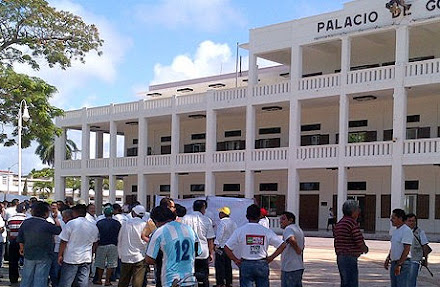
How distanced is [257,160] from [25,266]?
865 inches

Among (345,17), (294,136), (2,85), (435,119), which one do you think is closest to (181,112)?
(294,136)

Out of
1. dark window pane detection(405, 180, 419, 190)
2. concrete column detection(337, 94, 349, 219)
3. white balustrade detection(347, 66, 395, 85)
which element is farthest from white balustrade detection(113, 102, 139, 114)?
dark window pane detection(405, 180, 419, 190)

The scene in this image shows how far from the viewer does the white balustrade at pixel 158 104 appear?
34.6 meters

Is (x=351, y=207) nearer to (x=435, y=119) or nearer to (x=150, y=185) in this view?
(x=435, y=119)

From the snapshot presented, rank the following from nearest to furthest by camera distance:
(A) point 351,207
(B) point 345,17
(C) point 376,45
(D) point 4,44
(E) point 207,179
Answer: (A) point 351,207
(D) point 4,44
(B) point 345,17
(C) point 376,45
(E) point 207,179

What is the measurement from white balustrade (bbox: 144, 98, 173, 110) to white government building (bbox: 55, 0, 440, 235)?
7 cm

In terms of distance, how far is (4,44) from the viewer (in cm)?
1847

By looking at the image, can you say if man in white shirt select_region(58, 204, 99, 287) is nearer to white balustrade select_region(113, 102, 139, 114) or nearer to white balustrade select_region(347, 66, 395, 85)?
white balustrade select_region(347, 66, 395, 85)

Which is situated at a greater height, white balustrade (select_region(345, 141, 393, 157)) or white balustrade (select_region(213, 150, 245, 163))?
white balustrade (select_region(345, 141, 393, 157))

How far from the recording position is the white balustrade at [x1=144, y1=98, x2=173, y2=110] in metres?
34.6

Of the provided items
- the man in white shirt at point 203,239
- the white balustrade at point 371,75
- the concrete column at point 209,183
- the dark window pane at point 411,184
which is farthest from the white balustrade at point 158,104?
the man in white shirt at point 203,239

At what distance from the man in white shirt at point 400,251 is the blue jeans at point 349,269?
0.72 m

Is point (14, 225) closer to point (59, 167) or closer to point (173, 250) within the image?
point (173, 250)

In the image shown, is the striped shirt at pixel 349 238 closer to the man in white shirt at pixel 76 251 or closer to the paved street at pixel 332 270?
the man in white shirt at pixel 76 251
